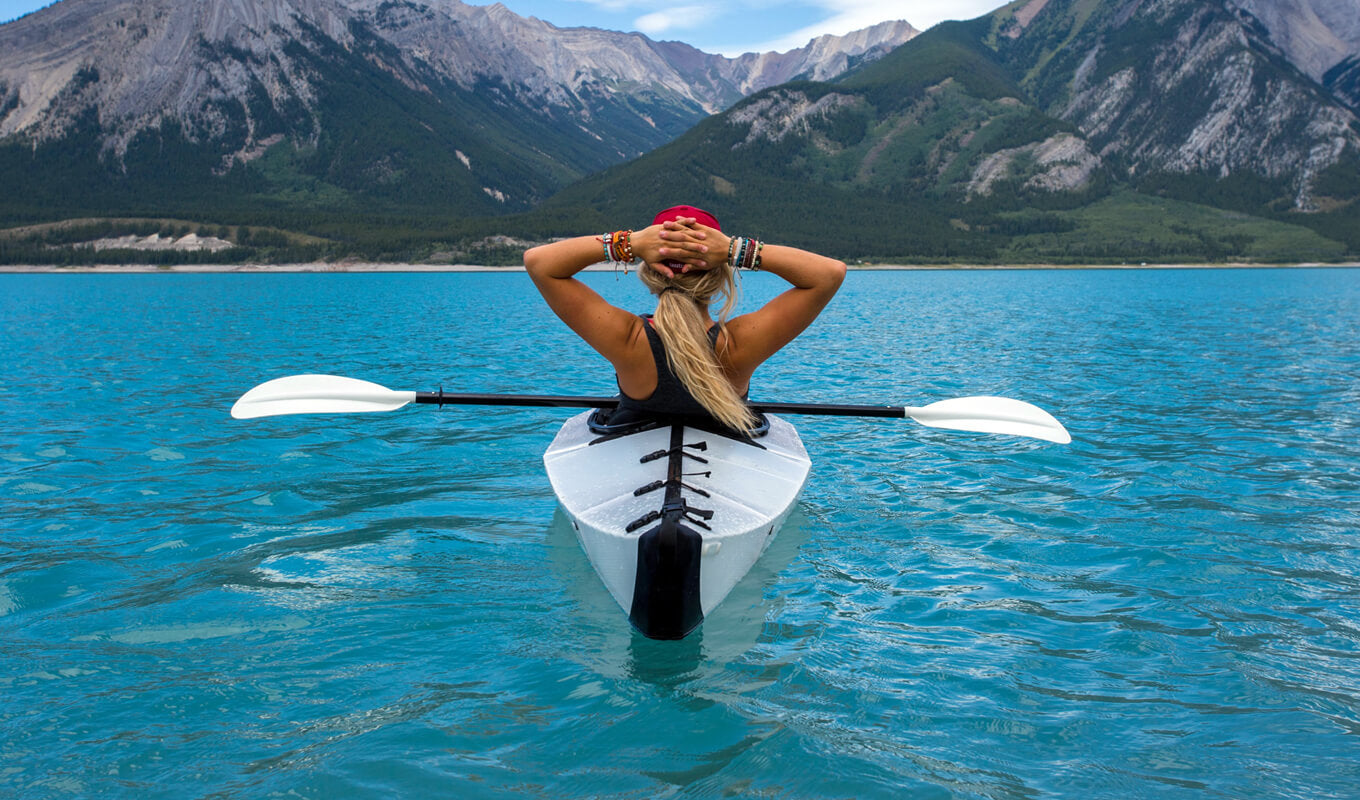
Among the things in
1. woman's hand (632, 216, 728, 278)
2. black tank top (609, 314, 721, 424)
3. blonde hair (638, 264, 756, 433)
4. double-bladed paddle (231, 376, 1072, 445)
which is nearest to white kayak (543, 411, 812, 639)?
black tank top (609, 314, 721, 424)

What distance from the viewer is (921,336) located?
35.5 metres

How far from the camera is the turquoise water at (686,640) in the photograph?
4.93m

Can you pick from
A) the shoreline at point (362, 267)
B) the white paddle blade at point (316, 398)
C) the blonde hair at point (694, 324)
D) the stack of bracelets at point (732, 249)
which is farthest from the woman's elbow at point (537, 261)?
the shoreline at point (362, 267)

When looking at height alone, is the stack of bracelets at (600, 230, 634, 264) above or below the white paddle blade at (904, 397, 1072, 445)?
above

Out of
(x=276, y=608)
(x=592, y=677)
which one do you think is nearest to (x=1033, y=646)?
(x=592, y=677)

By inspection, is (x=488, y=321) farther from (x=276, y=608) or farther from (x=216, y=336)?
(x=276, y=608)

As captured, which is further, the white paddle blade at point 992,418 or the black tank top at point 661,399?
the white paddle blade at point 992,418

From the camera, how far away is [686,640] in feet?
21.3

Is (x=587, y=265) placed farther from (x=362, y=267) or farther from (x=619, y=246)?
(x=362, y=267)

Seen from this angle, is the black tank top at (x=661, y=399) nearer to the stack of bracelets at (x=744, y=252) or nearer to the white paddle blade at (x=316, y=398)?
the stack of bracelets at (x=744, y=252)

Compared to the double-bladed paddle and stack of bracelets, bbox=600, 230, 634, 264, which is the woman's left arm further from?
the double-bladed paddle

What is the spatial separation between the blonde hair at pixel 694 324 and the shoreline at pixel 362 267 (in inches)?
6195

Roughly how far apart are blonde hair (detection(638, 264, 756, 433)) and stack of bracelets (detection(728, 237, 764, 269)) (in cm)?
18

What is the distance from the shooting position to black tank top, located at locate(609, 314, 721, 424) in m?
6.66
